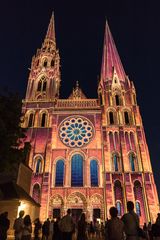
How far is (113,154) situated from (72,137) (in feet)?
22.0

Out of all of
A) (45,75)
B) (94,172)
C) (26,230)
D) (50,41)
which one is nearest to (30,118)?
(45,75)

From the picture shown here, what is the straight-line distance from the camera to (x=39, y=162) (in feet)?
92.4

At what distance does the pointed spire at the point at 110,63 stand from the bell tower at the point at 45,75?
9698 millimetres

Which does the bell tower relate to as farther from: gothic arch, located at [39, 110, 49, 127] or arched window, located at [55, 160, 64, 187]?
arched window, located at [55, 160, 64, 187]

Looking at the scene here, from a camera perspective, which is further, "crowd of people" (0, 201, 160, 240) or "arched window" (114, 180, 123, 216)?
"arched window" (114, 180, 123, 216)

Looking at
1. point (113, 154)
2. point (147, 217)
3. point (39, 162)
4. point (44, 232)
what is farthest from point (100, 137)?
point (44, 232)

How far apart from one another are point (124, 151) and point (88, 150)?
5.12m

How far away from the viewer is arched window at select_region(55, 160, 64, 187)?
26681 millimetres

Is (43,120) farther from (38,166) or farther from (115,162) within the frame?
(115,162)

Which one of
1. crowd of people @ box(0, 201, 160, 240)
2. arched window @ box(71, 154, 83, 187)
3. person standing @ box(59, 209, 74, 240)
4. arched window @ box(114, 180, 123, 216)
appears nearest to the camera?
crowd of people @ box(0, 201, 160, 240)

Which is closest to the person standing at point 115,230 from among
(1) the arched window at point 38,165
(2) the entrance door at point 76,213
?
(2) the entrance door at point 76,213

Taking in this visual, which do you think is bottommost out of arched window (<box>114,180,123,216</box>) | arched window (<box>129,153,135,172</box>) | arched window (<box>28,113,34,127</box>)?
arched window (<box>114,180,123,216</box>)

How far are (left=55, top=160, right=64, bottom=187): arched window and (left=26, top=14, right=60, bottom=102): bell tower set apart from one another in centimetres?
1144

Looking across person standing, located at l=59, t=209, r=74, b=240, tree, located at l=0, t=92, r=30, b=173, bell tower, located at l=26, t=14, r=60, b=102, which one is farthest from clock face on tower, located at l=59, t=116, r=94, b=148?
person standing, located at l=59, t=209, r=74, b=240
